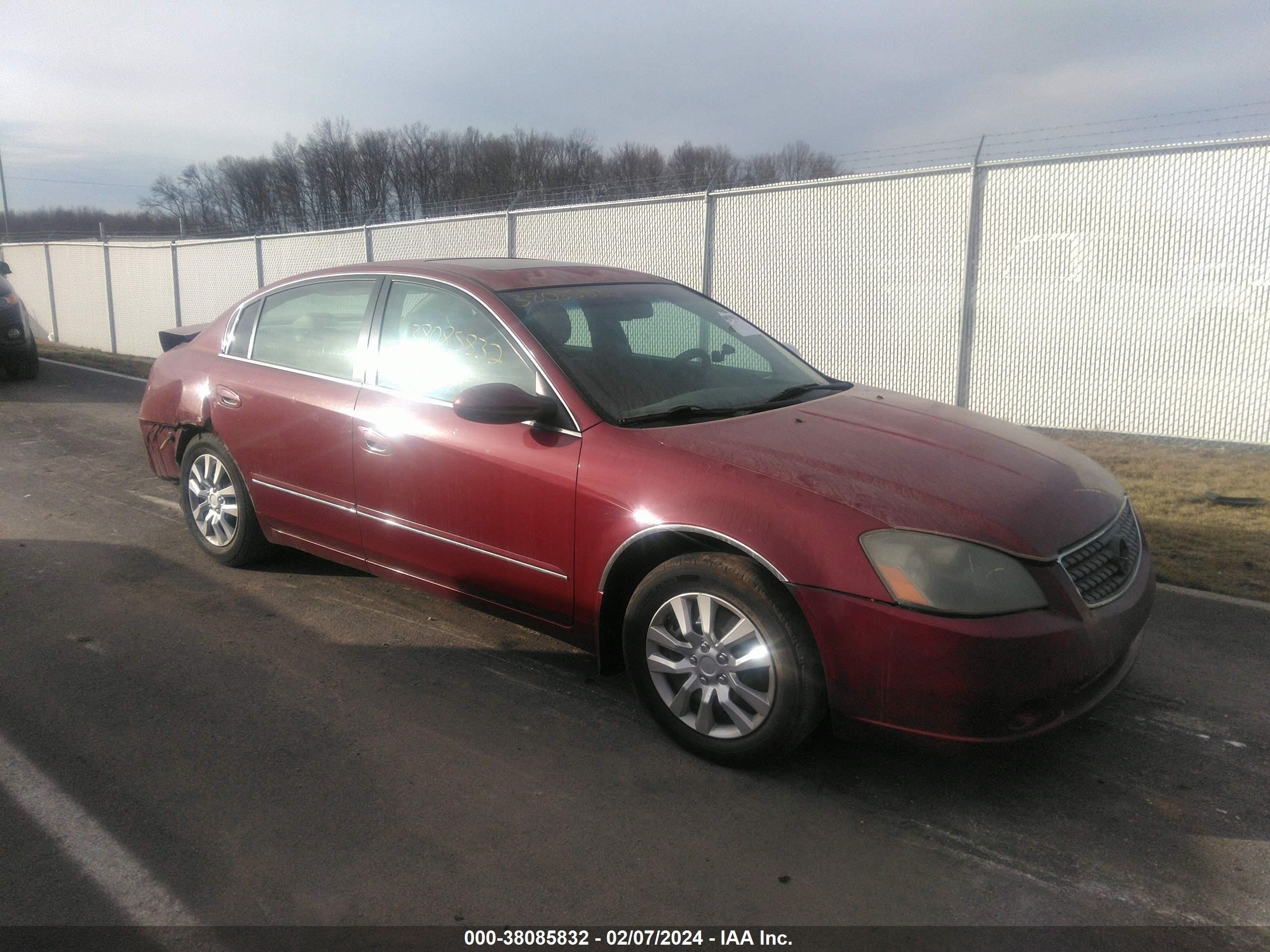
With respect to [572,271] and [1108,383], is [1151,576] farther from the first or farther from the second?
[1108,383]

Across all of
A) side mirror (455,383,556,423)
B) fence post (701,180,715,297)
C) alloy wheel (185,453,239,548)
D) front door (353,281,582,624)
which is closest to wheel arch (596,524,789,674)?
front door (353,281,582,624)

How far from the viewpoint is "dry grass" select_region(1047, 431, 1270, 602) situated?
5039 millimetres

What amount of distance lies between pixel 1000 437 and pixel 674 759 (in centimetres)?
179

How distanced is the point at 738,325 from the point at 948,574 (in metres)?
2.17

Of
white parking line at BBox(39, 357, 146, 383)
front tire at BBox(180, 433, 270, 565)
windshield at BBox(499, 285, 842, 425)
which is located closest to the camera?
windshield at BBox(499, 285, 842, 425)

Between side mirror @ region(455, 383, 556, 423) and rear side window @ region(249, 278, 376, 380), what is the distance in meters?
1.06

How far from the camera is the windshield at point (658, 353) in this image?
3.66 metres

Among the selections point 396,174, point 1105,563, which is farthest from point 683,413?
point 396,174

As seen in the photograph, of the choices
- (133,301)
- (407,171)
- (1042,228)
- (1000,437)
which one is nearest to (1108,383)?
(1042,228)

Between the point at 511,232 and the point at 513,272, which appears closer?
the point at 513,272

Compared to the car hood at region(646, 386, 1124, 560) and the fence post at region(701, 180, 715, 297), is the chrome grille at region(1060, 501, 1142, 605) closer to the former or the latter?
the car hood at region(646, 386, 1124, 560)

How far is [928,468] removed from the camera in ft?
10.4

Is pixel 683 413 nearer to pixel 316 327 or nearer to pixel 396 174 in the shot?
pixel 316 327

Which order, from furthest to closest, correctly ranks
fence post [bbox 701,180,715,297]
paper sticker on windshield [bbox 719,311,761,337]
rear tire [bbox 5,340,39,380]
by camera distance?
rear tire [bbox 5,340,39,380] → fence post [bbox 701,180,715,297] → paper sticker on windshield [bbox 719,311,761,337]
